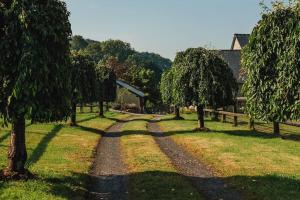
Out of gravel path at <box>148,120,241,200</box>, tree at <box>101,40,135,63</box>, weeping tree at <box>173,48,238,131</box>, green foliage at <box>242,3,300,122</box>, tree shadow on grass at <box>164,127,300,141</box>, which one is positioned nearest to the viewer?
green foliage at <box>242,3,300,122</box>

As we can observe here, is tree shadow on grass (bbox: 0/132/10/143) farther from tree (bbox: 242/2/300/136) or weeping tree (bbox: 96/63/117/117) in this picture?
weeping tree (bbox: 96/63/117/117)

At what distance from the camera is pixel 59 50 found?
16234mm

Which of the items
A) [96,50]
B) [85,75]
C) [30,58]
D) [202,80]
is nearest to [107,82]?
[85,75]

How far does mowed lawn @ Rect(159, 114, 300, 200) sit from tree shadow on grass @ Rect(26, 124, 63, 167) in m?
8.36

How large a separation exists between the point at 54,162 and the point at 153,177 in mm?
5495

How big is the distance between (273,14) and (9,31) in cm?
946

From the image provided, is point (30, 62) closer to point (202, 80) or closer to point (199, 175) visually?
point (199, 175)

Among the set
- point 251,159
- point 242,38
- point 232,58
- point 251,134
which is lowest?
point 251,159

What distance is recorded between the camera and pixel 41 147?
1014 inches

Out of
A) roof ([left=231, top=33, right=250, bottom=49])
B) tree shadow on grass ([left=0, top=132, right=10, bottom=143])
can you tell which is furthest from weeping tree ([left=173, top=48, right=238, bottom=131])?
roof ([left=231, top=33, right=250, bottom=49])

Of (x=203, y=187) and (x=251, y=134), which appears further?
(x=251, y=134)

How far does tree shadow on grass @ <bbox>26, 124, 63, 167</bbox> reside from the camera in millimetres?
21288

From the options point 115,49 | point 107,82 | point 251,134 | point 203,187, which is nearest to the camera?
point 203,187

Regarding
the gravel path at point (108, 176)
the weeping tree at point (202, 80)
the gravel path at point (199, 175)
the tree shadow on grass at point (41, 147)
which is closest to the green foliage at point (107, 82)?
the tree shadow on grass at point (41, 147)
